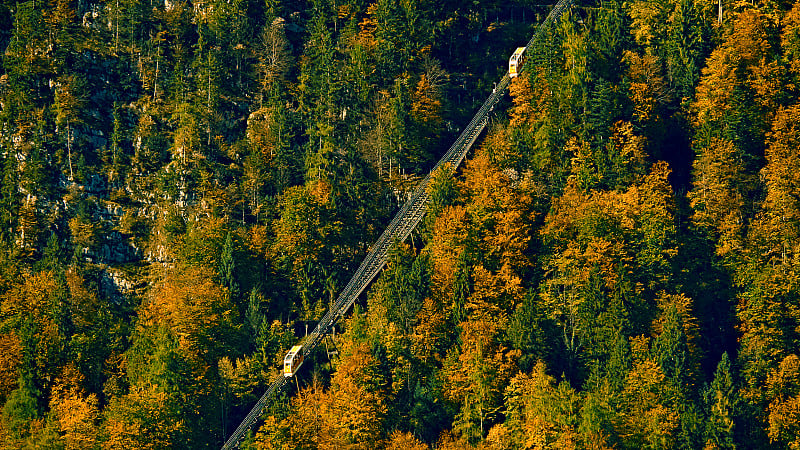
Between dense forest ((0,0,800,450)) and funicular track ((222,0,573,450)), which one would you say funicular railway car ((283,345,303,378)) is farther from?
dense forest ((0,0,800,450))

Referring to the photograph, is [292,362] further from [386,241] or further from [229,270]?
[386,241]

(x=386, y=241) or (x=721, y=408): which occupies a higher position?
(x=386, y=241)

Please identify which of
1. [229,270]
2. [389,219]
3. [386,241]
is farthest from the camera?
[389,219]

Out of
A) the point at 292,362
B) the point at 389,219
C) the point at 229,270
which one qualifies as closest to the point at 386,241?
the point at 389,219

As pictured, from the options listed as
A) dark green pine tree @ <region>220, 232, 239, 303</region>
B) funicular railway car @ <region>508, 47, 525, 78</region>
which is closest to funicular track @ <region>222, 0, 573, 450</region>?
funicular railway car @ <region>508, 47, 525, 78</region>

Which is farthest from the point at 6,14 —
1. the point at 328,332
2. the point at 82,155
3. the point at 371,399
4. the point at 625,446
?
the point at 625,446

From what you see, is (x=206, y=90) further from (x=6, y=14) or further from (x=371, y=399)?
(x=371, y=399)

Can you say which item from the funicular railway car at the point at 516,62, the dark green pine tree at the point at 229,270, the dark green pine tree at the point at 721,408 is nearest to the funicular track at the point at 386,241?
the funicular railway car at the point at 516,62
